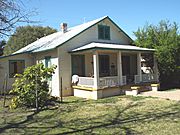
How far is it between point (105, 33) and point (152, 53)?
4.06 meters

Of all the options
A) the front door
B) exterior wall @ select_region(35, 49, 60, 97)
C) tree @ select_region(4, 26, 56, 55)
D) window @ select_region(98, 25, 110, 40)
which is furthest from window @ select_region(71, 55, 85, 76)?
tree @ select_region(4, 26, 56, 55)

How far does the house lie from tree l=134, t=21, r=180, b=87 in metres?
0.74

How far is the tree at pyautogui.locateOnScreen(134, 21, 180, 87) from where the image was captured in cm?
1647

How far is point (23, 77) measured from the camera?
1169 centimetres

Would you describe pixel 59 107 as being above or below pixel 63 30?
below

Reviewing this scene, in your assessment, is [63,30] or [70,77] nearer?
[70,77]

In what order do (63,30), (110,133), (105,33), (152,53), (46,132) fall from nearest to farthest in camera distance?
(110,133) → (46,132) → (152,53) → (105,33) → (63,30)

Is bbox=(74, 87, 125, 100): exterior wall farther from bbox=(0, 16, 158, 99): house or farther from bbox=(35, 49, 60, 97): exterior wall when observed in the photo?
bbox=(35, 49, 60, 97): exterior wall

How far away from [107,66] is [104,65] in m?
0.35

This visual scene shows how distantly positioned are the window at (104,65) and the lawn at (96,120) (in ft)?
24.0

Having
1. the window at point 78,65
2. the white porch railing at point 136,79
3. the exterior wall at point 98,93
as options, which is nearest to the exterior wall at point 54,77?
the window at point 78,65

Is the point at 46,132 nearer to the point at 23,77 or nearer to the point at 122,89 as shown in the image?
the point at 23,77

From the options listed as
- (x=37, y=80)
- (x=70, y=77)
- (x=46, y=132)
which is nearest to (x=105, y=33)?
(x=70, y=77)

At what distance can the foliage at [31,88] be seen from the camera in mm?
11133
